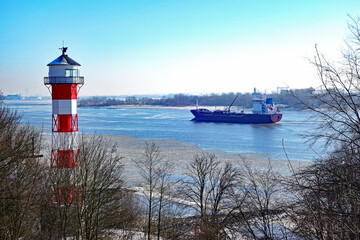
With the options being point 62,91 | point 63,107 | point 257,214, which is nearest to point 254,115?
point 62,91

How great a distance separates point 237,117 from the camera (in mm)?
55938

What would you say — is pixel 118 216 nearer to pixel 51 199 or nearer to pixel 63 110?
pixel 51 199

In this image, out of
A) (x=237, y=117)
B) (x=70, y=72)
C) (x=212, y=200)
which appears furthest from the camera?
(x=237, y=117)

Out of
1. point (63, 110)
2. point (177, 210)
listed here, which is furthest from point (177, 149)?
point (63, 110)

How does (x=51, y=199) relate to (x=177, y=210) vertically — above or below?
above

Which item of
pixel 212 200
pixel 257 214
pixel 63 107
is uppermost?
pixel 63 107

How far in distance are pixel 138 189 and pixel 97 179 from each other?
16.5 feet

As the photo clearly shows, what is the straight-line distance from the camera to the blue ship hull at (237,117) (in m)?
53.0

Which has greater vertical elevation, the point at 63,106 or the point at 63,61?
the point at 63,61

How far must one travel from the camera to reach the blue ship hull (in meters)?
53.0

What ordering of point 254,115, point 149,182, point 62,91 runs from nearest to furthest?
point 62,91 → point 149,182 → point 254,115

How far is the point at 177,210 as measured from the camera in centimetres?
1236

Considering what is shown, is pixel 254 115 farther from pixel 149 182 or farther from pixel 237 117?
pixel 149 182

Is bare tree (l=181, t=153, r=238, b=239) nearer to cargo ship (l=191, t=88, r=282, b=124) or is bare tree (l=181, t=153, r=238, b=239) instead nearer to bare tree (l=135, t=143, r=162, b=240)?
bare tree (l=135, t=143, r=162, b=240)
